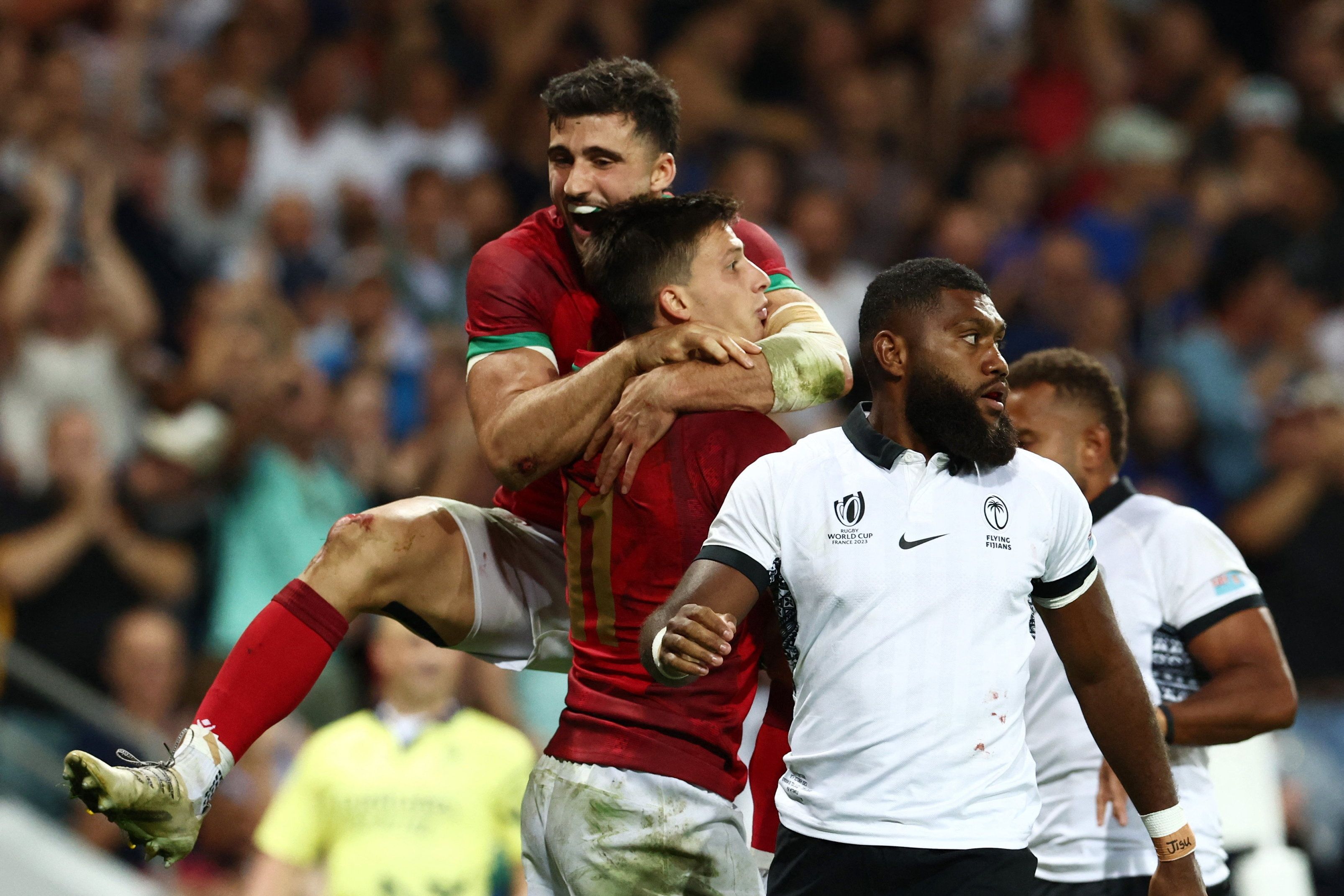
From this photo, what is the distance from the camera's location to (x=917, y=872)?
2947 mm

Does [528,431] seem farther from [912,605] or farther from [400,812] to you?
[400,812]

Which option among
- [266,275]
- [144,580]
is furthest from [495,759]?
[266,275]

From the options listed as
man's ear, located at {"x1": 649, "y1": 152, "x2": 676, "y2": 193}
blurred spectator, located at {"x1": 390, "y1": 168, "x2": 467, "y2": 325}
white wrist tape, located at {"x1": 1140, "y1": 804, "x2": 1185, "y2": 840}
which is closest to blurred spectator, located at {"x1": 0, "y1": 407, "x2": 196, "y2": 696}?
blurred spectator, located at {"x1": 390, "y1": 168, "x2": 467, "y2": 325}

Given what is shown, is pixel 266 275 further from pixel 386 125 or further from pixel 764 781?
pixel 764 781

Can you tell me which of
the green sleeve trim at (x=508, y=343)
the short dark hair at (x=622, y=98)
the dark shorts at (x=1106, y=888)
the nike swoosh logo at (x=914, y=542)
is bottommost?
the dark shorts at (x=1106, y=888)

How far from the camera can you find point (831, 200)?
29.1 feet

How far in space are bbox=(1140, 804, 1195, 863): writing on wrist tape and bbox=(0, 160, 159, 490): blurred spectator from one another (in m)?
5.30

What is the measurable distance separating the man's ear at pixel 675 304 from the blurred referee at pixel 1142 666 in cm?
114

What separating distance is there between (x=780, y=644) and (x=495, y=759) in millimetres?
2795

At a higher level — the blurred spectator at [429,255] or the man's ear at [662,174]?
the man's ear at [662,174]

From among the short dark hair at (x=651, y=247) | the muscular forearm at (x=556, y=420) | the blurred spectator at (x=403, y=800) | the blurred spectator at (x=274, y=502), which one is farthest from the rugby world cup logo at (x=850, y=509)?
the blurred spectator at (x=274, y=502)

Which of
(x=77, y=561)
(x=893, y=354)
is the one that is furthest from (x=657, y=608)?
(x=77, y=561)

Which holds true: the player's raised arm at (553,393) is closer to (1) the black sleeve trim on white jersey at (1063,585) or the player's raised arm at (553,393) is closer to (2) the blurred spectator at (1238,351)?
(1) the black sleeve trim on white jersey at (1063,585)

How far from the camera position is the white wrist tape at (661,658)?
287 cm
